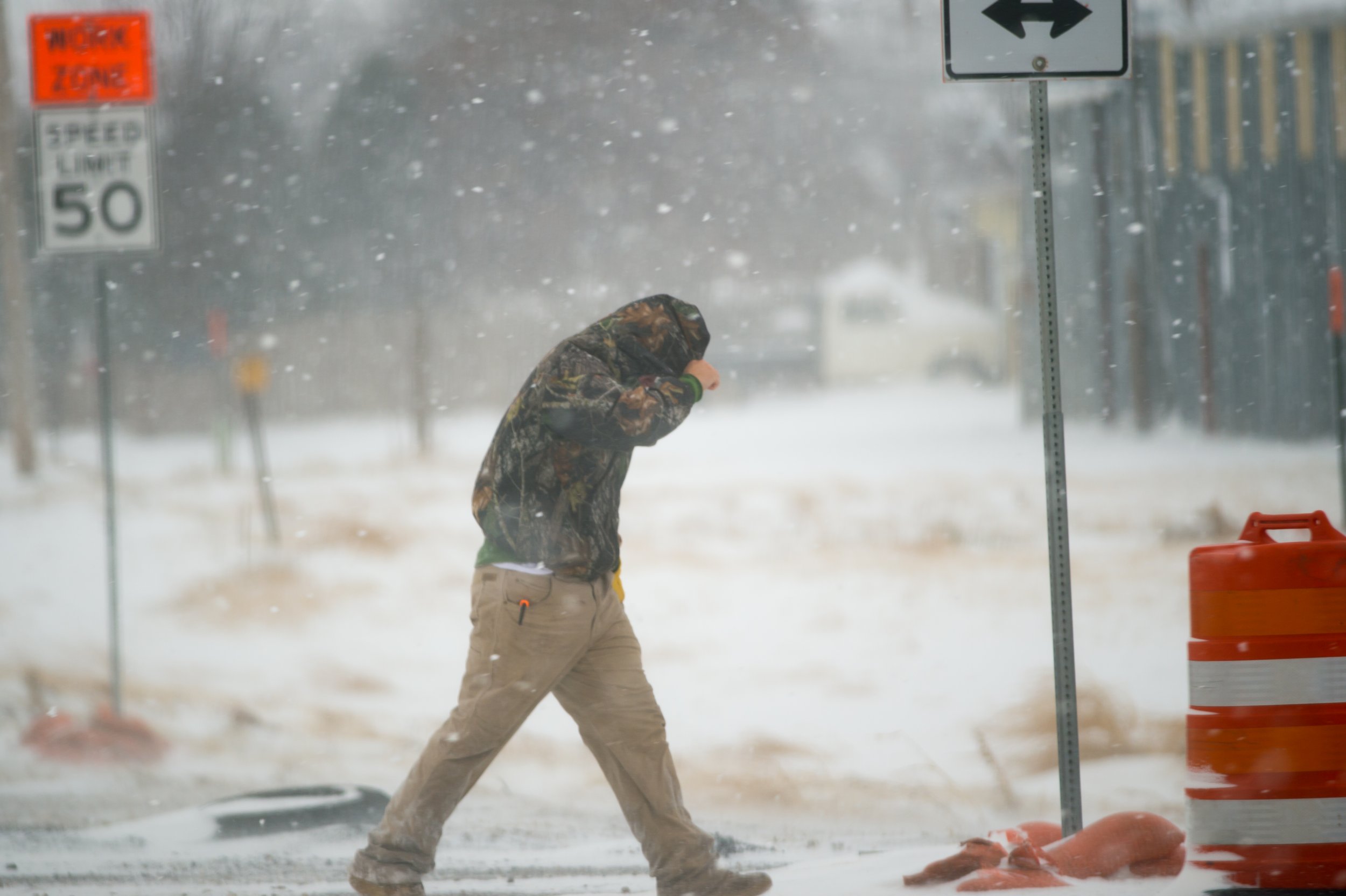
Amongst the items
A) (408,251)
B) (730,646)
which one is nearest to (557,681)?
(730,646)

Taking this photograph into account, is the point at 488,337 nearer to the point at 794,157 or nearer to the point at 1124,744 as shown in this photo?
the point at 794,157

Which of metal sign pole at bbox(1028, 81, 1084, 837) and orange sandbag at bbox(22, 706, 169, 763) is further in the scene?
orange sandbag at bbox(22, 706, 169, 763)

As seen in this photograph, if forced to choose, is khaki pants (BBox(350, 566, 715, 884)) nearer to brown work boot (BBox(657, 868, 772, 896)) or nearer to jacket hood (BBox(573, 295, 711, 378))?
brown work boot (BBox(657, 868, 772, 896))

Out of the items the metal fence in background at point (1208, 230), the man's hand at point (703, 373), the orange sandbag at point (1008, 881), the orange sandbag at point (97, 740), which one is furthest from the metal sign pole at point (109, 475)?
the metal fence in background at point (1208, 230)

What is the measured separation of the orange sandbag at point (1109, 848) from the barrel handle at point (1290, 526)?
91 cm

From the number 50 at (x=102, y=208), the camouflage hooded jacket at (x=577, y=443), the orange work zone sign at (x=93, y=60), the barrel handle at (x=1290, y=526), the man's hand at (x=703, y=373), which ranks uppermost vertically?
the orange work zone sign at (x=93, y=60)

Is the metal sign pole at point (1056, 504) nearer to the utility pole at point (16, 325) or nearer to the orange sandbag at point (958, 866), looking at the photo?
the orange sandbag at point (958, 866)

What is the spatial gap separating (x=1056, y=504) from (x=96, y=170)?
4833mm

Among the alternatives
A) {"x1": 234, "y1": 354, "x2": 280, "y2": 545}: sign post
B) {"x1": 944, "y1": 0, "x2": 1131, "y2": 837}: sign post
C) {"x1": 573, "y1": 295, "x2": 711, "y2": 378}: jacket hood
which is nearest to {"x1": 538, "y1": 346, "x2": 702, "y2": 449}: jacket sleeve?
{"x1": 573, "y1": 295, "x2": 711, "y2": 378}: jacket hood

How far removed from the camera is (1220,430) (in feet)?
44.7

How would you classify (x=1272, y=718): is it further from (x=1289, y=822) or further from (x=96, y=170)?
(x=96, y=170)

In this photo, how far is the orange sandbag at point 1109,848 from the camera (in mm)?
3439

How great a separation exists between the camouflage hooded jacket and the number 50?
3.37 m

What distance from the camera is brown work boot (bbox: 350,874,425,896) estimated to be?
329cm
